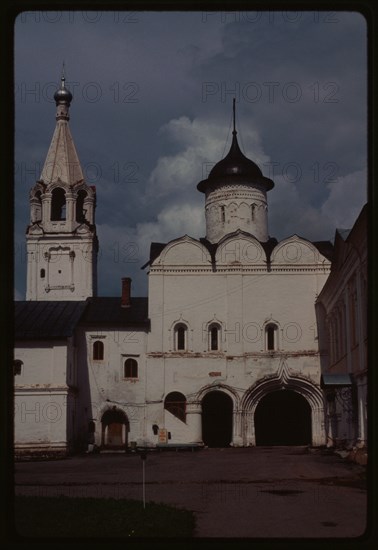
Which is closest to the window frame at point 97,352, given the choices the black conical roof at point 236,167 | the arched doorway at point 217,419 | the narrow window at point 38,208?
the arched doorway at point 217,419

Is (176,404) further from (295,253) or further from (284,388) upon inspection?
(295,253)

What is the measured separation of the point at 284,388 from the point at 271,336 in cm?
227

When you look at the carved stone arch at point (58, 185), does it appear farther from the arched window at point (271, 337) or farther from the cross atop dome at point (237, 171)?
the arched window at point (271, 337)

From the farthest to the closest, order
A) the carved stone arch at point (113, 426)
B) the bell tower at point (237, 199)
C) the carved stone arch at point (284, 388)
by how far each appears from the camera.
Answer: the bell tower at point (237, 199)
the carved stone arch at point (113, 426)
the carved stone arch at point (284, 388)

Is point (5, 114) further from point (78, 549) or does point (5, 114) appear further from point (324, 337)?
point (324, 337)

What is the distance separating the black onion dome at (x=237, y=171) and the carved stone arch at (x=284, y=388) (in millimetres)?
8846

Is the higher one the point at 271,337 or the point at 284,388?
the point at 271,337

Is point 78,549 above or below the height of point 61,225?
below

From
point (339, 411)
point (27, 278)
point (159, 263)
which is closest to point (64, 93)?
point (27, 278)

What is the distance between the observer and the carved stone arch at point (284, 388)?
1209 inches

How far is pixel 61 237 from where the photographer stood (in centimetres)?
4384

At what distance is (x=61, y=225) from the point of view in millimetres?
43906

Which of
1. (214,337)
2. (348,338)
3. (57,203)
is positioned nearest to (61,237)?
(57,203)
